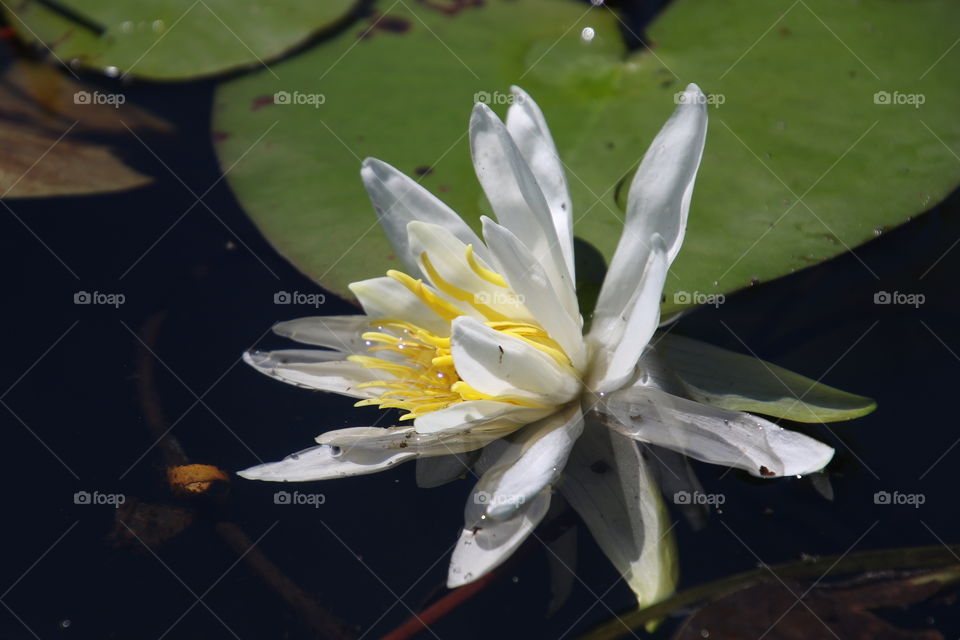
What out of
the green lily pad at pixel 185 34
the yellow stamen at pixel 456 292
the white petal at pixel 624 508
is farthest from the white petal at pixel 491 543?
the green lily pad at pixel 185 34

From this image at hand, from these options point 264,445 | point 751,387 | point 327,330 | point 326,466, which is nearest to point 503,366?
point 326,466

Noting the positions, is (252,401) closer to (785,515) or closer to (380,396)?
(380,396)

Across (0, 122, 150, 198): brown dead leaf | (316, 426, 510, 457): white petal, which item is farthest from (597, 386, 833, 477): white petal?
(0, 122, 150, 198): brown dead leaf

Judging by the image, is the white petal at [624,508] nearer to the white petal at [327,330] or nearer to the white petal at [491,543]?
the white petal at [491,543]

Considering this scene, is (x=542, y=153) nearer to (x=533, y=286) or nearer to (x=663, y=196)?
(x=663, y=196)

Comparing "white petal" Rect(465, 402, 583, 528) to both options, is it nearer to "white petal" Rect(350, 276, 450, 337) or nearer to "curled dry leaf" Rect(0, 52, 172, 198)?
"white petal" Rect(350, 276, 450, 337)

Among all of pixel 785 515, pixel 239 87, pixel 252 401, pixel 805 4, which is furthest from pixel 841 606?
pixel 239 87
